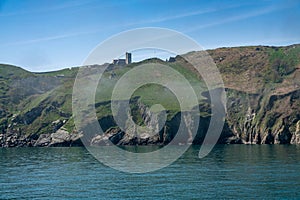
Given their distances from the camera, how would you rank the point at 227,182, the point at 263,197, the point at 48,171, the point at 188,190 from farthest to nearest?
the point at 48,171 < the point at 227,182 < the point at 188,190 < the point at 263,197

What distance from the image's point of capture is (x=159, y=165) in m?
113

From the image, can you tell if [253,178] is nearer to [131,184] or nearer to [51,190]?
[131,184]

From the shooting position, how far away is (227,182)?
7894 centimetres

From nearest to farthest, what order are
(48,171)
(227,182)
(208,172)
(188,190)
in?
(188,190)
(227,182)
(208,172)
(48,171)

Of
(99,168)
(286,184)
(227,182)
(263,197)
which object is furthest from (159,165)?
(263,197)

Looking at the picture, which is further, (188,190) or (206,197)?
(188,190)

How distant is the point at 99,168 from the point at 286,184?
51.1 metres

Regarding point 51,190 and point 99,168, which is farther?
point 99,168

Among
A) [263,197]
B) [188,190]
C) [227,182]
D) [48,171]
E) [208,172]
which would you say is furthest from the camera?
[48,171]

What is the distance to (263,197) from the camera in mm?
64250

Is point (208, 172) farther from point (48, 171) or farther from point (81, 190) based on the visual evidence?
point (48, 171)

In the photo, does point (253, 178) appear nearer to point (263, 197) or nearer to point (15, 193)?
point (263, 197)

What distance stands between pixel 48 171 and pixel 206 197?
175 ft

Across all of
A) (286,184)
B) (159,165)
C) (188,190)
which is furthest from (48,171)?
(286,184)
